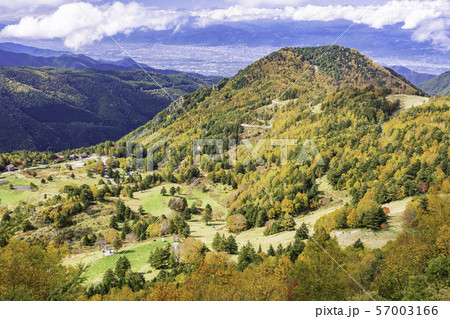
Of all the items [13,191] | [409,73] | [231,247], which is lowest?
[13,191]

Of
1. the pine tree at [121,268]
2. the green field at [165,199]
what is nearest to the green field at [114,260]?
the pine tree at [121,268]

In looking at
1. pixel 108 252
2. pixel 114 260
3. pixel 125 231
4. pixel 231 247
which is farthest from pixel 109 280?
pixel 125 231

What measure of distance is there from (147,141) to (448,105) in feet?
549

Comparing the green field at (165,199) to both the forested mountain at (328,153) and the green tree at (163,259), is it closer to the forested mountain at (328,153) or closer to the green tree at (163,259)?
the forested mountain at (328,153)

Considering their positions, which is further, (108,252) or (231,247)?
(231,247)

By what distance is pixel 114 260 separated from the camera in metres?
34.6

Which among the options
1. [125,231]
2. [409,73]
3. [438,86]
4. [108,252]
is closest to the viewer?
[108,252]

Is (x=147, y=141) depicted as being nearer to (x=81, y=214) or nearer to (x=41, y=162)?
(x=41, y=162)

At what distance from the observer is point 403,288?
20.5 meters

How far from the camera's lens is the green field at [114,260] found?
104 feet

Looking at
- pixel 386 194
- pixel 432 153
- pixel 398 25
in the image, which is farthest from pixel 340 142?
pixel 398 25

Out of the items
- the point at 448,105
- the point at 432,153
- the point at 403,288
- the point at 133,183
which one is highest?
the point at 448,105

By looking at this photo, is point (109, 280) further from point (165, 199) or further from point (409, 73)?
point (409, 73)

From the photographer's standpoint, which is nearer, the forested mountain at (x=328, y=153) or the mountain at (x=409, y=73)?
the forested mountain at (x=328, y=153)
